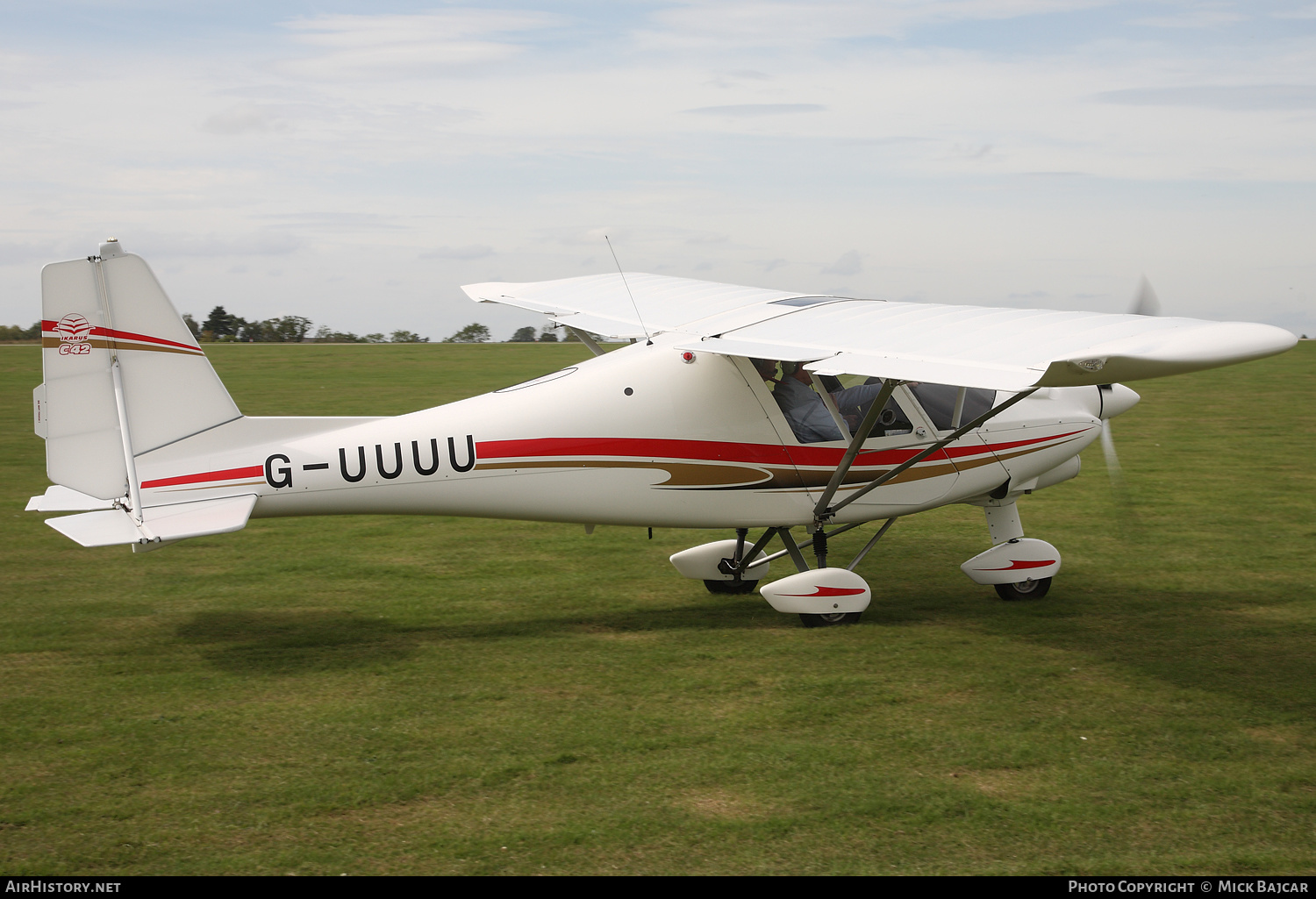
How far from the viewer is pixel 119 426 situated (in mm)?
6898

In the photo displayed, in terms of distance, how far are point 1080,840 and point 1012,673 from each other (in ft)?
7.50

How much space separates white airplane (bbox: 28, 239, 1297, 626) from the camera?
676 cm

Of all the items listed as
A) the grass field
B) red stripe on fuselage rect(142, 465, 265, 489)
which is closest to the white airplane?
red stripe on fuselage rect(142, 465, 265, 489)

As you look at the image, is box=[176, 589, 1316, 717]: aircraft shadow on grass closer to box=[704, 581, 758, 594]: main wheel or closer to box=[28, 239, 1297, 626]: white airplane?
box=[704, 581, 758, 594]: main wheel

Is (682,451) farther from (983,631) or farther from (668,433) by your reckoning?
(983,631)

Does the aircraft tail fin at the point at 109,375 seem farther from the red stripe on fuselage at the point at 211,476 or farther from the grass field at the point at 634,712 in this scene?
the grass field at the point at 634,712

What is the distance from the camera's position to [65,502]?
6871 mm

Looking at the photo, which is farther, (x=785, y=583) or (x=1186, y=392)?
(x=1186, y=392)

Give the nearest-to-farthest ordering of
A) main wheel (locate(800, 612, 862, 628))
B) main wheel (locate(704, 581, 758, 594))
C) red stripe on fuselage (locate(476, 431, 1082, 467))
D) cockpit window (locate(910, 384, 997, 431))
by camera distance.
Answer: red stripe on fuselage (locate(476, 431, 1082, 467)) → main wheel (locate(800, 612, 862, 628)) → cockpit window (locate(910, 384, 997, 431)) → main wheel (locate(704, 581, 758, 594))

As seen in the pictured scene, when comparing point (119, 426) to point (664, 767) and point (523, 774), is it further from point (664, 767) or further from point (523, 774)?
point (664, 767)

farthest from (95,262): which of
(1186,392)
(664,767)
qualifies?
(1186,392)

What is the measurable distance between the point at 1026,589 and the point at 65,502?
732cm

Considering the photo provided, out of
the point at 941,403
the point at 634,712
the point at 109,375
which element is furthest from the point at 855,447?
the point at 109,375

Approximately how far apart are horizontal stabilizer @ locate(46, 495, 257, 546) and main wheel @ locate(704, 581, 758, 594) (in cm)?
389
